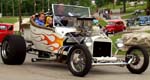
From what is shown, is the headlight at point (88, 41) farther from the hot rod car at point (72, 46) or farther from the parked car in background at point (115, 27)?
the parked car in background at point (115, 27)

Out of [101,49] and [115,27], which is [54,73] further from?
[115,27]

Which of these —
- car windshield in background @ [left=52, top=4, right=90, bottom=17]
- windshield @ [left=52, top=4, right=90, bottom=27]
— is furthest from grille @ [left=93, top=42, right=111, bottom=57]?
car windshield in background @ [left=52, top=4, right=90, bottom=17]

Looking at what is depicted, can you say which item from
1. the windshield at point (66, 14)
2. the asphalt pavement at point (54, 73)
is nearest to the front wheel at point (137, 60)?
the asphalt pavement at point (54, 73)

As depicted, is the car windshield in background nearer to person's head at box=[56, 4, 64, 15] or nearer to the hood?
person's head at box=[56, 4, 64, 15]

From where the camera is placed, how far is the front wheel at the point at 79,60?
11.9 meters

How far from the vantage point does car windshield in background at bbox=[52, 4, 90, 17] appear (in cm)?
1495

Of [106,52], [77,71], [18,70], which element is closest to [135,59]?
[106,52]

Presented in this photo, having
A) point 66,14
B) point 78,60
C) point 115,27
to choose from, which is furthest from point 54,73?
point 115,27

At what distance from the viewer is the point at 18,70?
13.6 metres

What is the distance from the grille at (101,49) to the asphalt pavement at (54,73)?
0.53 meters

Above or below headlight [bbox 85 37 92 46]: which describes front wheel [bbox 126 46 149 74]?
below

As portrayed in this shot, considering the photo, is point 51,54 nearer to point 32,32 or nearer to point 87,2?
point 32,32

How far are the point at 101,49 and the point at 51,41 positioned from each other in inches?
64.9

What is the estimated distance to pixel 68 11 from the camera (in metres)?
15.2
